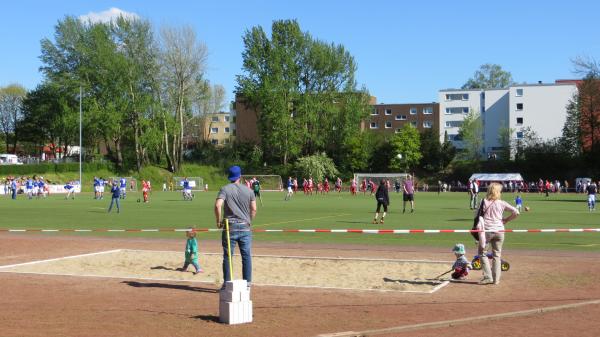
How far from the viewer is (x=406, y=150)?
9181 cm

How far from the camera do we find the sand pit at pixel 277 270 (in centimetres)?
1224

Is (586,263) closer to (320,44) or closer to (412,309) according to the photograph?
(412,309)

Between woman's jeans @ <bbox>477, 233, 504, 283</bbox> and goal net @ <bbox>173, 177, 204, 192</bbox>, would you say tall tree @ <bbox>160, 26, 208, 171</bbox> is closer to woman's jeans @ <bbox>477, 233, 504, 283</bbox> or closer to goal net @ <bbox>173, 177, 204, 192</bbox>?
goal net @ <bbox>173, 177, 204, 192</bbox>

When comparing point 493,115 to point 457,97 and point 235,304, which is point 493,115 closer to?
point 457,97

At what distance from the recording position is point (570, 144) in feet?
289

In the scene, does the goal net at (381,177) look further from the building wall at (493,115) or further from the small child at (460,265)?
the small child at (460,265)

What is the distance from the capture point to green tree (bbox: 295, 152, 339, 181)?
84.6 meters

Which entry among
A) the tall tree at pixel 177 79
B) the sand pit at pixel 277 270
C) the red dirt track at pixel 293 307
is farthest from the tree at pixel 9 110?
→ the red dirt track at pixel 293 307

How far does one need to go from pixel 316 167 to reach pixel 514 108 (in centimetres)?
4054

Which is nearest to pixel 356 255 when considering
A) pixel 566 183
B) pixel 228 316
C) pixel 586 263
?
pixel 586 263

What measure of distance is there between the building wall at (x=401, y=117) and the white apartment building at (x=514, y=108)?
127 inches

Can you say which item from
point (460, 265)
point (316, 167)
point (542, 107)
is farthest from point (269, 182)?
point (460, 265)

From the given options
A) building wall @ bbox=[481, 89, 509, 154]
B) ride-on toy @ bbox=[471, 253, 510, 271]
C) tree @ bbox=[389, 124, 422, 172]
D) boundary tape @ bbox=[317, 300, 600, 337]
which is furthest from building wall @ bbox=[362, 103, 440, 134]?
boundary tape @ bbox=[317, 300, 600, 337]

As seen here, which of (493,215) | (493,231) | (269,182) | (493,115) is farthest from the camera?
(493,115)
